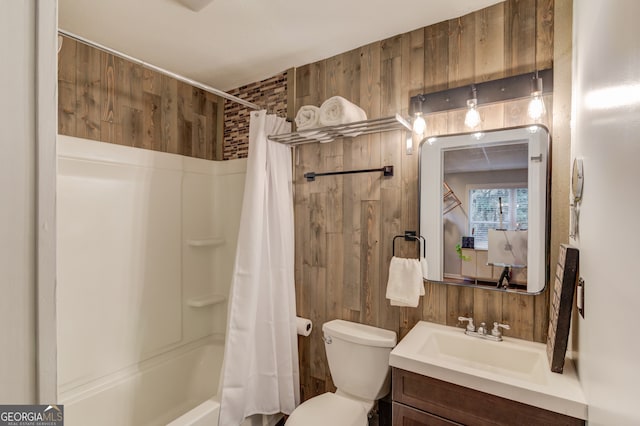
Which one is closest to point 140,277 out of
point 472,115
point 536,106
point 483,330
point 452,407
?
point 452,407

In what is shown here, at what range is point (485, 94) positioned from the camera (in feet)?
5.05

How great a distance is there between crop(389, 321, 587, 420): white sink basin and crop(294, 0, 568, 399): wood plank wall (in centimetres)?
11

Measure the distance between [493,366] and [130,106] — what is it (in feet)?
8.83

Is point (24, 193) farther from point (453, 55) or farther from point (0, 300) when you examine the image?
point (453, 55)

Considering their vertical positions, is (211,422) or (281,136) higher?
(281,136)

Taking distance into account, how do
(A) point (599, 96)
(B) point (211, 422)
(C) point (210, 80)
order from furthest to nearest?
(C) point (210, 80), (B) point (211, 422), (A) point (599, 96)

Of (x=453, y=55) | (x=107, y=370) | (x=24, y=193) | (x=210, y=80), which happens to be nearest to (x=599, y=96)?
(x=453, y=55)

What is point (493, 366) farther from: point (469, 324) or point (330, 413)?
point (330, 413)

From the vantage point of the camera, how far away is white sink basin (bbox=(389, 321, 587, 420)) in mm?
1066

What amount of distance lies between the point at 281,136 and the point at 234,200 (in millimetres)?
858

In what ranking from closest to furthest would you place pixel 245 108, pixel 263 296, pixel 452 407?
pixel 452 407 → pixel 263 296 → pixel 245 108

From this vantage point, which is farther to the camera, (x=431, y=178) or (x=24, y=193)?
(x=431, y=178)

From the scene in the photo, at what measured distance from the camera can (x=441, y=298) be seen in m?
1.67

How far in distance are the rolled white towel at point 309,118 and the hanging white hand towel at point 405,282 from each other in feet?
3.05
